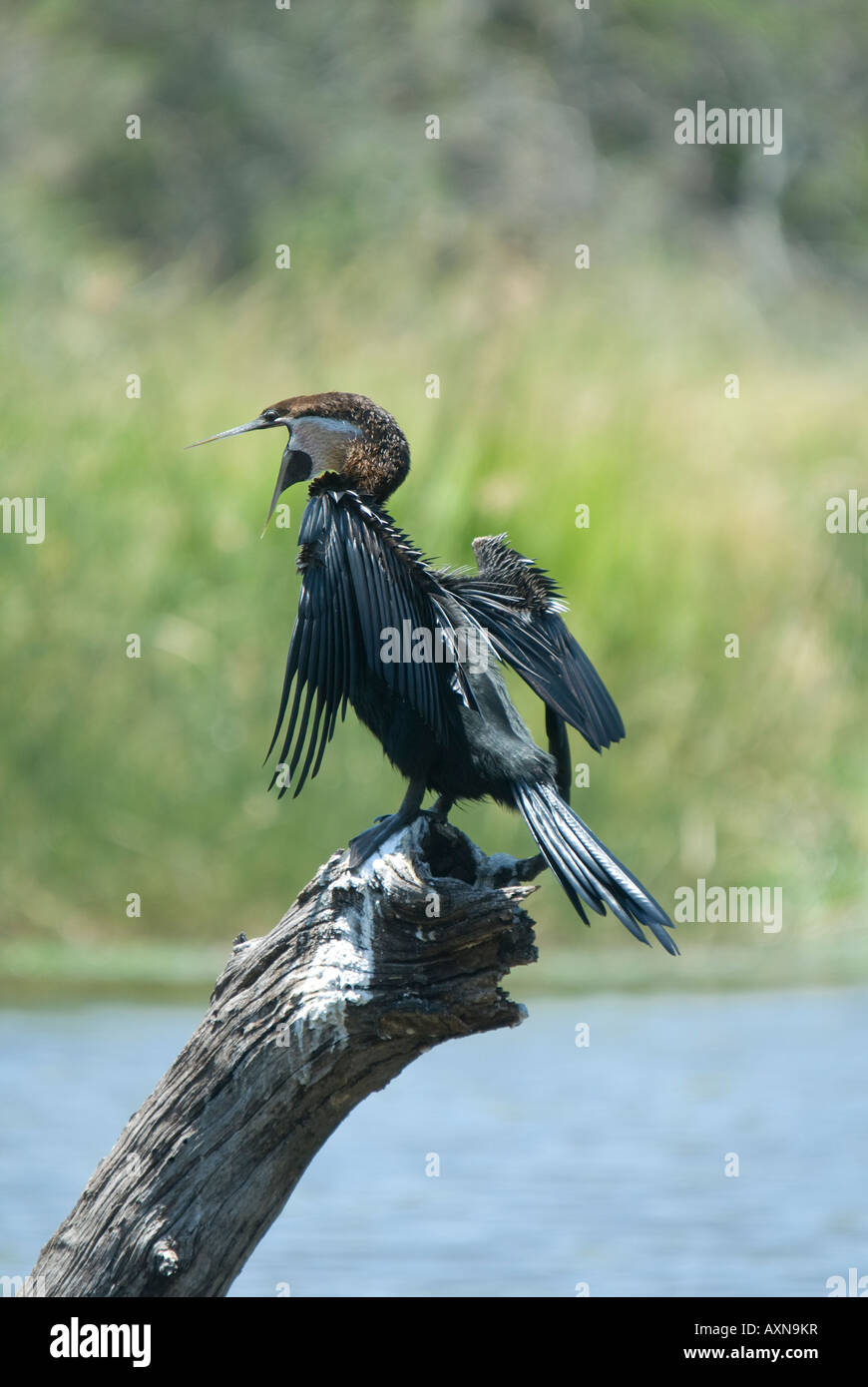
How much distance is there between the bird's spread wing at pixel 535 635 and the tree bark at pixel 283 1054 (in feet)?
1.29

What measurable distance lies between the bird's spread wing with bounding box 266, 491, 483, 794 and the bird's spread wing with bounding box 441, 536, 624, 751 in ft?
0.41

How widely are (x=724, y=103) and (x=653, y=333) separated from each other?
1196 centimetres

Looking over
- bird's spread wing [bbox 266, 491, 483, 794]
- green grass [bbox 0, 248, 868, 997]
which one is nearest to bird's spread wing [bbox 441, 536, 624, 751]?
bird's spread wing [bbox 266, 491, 483, 794]

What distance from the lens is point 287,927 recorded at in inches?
137

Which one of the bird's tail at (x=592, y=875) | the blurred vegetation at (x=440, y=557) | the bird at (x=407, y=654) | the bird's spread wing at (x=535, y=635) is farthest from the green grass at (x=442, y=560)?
the bird's tail at (x=592, y=875)

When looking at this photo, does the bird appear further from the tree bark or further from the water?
the water

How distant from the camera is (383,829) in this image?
347 centimetres

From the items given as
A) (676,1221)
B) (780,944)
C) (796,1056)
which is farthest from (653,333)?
(676,1221)

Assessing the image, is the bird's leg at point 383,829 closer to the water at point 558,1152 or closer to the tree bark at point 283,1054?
the tree bark at point 283,1054

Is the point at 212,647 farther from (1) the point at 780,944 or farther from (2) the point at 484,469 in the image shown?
(1) the point at 780,944

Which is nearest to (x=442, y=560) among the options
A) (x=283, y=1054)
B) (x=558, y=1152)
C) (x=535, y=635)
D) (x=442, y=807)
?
(x=558, y=1152)

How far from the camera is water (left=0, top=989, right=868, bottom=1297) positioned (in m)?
5.89

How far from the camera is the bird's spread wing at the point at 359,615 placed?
364 centimetres

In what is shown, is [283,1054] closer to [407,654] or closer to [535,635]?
[407,654]
